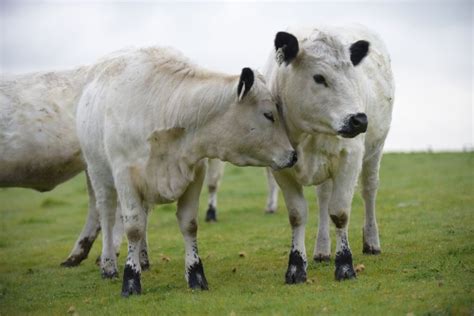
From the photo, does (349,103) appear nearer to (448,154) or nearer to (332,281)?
(332,281)

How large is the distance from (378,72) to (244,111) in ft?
9.31

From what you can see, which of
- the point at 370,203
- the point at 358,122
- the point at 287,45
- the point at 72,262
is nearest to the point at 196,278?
the point at 358,122

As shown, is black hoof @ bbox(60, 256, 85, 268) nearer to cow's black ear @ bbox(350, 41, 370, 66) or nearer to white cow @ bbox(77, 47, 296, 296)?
white cow @ bbox(77, 47, 296, 296)

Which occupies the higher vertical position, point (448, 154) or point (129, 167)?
point (129, 167)

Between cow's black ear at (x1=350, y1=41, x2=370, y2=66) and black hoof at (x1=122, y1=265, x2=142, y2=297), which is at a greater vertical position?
cow's black ear at (x1=350, y1=41, x2=370, y2=66)

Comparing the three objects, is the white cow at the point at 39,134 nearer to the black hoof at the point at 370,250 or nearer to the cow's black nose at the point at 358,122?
the black hoof at the point at 370,250

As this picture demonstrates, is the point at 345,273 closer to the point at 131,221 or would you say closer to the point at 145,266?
the point at 131,221

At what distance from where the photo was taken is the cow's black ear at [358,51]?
1086 cm

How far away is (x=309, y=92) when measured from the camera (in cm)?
1052

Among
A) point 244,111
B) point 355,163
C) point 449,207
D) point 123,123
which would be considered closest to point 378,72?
point 355,163

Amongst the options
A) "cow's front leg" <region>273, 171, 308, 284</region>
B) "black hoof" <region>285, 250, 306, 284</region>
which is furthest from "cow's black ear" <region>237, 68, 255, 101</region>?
"black hoof" <region>285, 250, 306, 284</region>

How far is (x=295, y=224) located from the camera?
37.6 ft

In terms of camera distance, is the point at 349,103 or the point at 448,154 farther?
the point at 448,154

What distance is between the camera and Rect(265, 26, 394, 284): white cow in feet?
33.9
